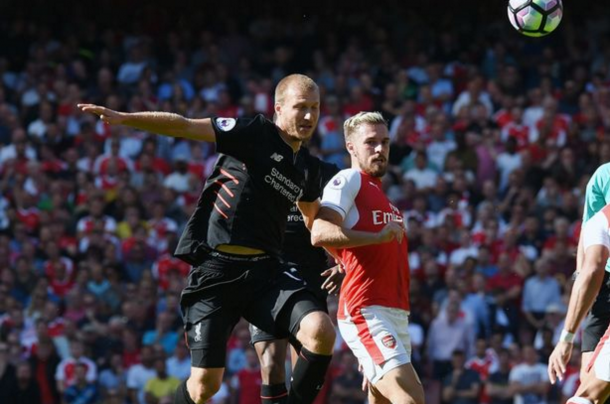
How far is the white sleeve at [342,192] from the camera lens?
7457 millimetres

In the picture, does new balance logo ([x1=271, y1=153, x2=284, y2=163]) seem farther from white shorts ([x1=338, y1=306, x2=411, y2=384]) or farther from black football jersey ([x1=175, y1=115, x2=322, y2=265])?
white shorts ([x1=338, y1=306, x2=411, y2=384])

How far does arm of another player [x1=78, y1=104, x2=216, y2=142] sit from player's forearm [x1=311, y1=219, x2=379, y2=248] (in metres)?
0.88

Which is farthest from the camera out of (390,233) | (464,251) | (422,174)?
(422,174)

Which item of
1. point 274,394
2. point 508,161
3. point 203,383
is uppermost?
point 508,161

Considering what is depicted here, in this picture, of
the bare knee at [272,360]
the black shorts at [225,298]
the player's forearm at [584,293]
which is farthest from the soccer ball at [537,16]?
the player's forearm at [584,293]

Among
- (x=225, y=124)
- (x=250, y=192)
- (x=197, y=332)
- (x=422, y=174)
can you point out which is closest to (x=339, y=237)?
(x=250, y=192)

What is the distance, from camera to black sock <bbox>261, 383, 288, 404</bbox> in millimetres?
7977

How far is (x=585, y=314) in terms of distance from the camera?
610cm

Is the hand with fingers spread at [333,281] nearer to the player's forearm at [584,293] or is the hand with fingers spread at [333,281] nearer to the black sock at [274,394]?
the black sock at [274,394]

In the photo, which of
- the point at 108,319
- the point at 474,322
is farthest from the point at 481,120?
the point at 108,319

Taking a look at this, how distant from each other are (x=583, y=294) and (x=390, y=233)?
4.69 feet

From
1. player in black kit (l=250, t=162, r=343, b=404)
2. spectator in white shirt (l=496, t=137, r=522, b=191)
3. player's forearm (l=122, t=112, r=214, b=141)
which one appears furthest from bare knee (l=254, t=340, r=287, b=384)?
spectator in white shirt (l=496, t=137, r=522, b=191)

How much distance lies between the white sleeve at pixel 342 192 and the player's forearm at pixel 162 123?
3.20ft

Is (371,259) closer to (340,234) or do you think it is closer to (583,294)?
(340,234)
